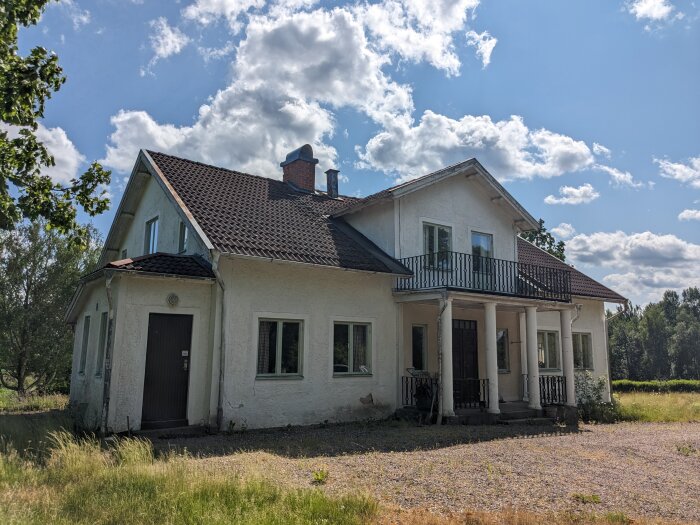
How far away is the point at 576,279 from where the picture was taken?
21703 mm

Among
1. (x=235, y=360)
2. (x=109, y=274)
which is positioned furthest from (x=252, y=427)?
(x=109, y=274)

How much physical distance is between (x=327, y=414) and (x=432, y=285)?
487 cm

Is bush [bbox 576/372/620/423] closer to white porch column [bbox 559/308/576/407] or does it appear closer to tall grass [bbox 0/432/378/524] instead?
white porch column [bbox 559/308/576/407]

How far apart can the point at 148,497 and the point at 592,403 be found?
15067mm

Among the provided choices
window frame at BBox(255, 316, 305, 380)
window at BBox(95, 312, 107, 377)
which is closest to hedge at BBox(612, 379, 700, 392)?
window frame at BBox(255, 316, 305, 380)

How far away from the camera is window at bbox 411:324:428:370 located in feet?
53.6

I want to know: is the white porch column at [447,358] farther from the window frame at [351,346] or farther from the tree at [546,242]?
the tree at [546,242]

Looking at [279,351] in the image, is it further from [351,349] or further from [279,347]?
[351,349]

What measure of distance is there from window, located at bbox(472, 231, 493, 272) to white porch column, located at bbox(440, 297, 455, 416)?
386 centimetres

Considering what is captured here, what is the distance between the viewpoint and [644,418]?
17109 mm

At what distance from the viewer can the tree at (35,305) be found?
2225cm

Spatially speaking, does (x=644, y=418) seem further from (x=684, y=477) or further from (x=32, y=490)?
(x=32, y=490)

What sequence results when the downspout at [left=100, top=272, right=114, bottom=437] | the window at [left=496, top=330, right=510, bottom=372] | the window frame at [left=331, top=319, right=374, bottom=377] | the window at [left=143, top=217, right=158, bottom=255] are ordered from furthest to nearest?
the window at [left=496, top=330, right=510, bottom=372]
the window at [left=143, top=217, right=158, bottom=255]
the window frame at [left=331, top=319, right=374, bottom=377]
the downspout at [left=100, top=272, right=114, bottom=437]

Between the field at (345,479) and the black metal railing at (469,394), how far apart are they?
4193 millimetres
